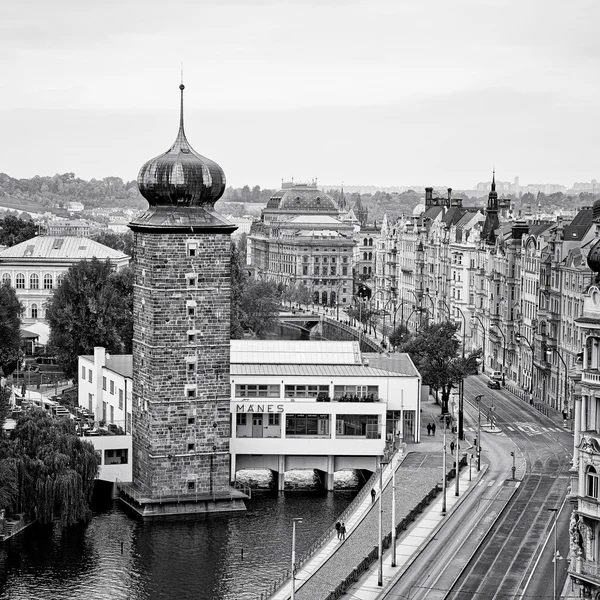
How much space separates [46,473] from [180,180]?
81.2ft

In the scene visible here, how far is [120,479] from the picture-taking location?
123m

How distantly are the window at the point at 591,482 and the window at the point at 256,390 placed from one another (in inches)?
2296

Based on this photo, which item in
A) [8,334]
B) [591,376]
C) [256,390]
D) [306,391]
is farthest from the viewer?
[8,334]

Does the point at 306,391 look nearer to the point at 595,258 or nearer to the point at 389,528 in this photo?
the point at 389,528

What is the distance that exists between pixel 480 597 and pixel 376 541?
49.9 feet

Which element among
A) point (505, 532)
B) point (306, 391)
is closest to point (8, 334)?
point (306, 391)

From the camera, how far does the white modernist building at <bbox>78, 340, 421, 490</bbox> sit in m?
128

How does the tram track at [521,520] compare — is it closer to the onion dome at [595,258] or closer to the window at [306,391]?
the window at [306,391]

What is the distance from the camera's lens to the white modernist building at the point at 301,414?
128m

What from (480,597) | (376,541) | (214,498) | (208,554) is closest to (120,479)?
(214,498)

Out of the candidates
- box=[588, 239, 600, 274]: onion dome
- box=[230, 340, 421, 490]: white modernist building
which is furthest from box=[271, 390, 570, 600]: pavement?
box=[588, 239, 600, 274]: onion dome

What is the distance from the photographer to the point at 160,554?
351 feet

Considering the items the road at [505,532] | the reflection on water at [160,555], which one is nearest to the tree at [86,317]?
the road at [505,532]

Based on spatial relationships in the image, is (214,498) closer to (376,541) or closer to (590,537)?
(376,541)
